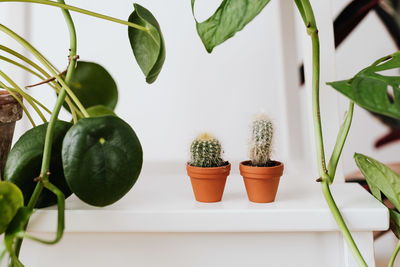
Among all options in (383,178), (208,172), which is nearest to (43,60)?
(208,172)

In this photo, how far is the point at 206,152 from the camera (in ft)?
1.90

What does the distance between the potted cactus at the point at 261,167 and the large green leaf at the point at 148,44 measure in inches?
7.6

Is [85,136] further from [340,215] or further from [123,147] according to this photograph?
[340,215]

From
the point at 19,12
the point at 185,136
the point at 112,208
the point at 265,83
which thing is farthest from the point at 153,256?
the point at 19,12

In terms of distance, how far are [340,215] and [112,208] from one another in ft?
1.15

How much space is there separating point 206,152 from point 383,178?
0.93 feet

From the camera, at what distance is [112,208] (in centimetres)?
55

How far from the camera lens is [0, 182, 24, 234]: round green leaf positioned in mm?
411

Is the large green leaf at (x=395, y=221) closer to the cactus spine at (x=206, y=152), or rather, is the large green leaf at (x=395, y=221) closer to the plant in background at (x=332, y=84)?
the plant in background at (x=332, y=84)

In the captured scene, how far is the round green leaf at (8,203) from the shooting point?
1.35 feet

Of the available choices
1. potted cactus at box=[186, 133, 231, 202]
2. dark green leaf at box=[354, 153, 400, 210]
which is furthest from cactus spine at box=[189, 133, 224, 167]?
dark green leaf at box=[354, 153, 400, 210]

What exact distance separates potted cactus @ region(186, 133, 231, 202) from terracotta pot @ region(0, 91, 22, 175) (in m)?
0.32

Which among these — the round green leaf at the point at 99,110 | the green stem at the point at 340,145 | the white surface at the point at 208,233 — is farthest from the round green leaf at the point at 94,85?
the green stem at the point at 340,145

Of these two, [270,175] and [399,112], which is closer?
[399,112]
